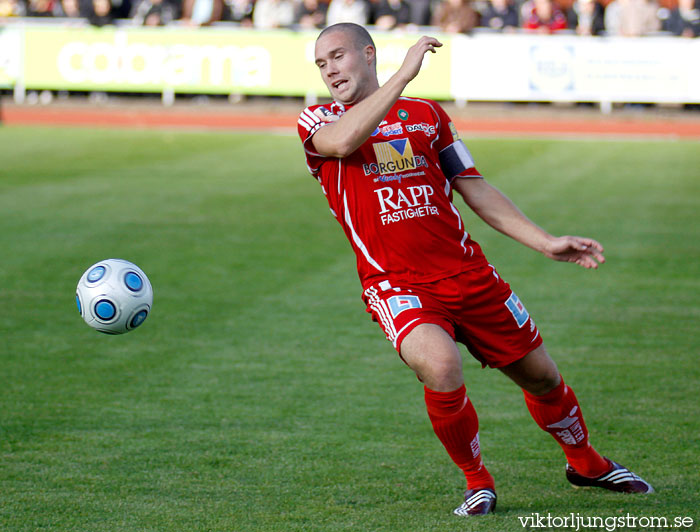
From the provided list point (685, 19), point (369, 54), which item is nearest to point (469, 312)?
point (369, 54)

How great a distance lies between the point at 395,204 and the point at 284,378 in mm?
2513

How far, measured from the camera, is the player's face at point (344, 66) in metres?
4.48

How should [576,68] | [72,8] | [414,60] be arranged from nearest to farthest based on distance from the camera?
[414,60] → [576,68] → [72,8]

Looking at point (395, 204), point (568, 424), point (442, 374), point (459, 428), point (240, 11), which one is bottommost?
point (568, 424)

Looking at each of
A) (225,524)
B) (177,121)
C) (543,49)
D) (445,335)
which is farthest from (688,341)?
(177,121)

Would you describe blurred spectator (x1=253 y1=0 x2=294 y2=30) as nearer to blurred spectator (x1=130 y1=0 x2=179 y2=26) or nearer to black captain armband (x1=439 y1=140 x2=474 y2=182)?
blurred spectator (x1=130 y1=0 x2=179 y2=26)

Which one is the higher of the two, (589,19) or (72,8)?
(72,8)

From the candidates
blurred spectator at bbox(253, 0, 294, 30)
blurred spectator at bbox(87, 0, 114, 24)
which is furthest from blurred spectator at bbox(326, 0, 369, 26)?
blurred spectator at bbox(87, 0, 114, 24)

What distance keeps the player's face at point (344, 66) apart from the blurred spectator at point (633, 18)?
18041 mm

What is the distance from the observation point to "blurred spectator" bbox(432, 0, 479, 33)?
2173cm

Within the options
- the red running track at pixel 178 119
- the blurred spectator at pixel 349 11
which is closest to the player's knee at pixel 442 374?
the red running track at pixel 178 119

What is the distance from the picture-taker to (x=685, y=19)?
2141 cm

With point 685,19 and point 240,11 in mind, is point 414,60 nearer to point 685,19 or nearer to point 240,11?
point 685,19

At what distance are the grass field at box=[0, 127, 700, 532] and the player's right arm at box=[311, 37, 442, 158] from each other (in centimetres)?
155
